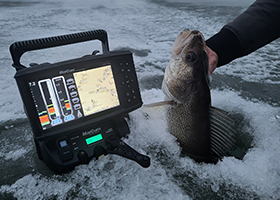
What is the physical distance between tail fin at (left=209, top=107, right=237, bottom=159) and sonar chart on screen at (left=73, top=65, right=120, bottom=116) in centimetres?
61

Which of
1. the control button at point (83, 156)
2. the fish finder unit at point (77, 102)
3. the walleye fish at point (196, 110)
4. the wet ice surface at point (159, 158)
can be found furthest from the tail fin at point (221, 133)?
the control button at point (83, 156)

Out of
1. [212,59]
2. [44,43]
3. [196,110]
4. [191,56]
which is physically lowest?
[196,110]

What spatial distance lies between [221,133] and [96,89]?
785 millimetres

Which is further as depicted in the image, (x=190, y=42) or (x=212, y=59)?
(x=212, y=59)

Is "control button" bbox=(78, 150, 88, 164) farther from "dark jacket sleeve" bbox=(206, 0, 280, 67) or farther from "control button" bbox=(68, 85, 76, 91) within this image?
"dark jacket sleeve" bbox=(206, 0, 280, 67)

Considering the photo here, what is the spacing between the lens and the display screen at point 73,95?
3.17 ft

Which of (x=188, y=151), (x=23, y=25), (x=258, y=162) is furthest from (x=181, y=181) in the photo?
(x=23, y=25)

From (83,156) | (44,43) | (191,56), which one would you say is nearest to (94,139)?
(83,156)

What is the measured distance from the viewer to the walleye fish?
1.25 meters

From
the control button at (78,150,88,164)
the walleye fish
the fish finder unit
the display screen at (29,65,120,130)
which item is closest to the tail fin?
the walleye fish

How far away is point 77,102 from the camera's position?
3.45 feet

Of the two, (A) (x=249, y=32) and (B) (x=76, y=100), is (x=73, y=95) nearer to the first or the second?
(B) (x=76, y=100)

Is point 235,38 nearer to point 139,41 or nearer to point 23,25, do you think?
point 139,41

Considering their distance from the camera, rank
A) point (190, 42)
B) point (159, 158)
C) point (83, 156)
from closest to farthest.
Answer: point (83, 156) < point (159, 158) < point (190, 42)
